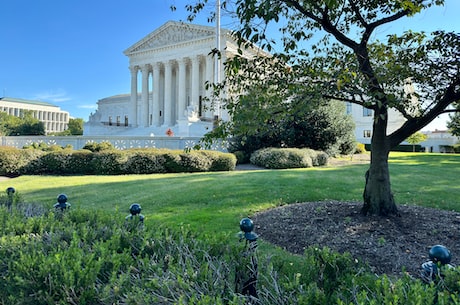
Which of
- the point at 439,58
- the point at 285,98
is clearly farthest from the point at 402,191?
the point at 285,98

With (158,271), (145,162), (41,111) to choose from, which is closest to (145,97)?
(145,162)

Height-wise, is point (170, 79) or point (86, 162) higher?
point (170, 79)

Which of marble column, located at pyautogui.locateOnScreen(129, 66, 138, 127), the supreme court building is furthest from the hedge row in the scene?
marble column, located at pyautogui.locateOnScreen(129, 66, 138, 127)

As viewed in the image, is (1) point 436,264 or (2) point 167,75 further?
(2) point 167,75

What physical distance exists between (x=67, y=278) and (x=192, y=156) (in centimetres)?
1348

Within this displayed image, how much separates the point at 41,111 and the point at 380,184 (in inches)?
4463

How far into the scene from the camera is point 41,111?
10050 cm

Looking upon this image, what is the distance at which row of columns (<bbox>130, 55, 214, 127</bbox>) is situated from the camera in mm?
43812

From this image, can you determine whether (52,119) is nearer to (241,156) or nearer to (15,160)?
(15,160)

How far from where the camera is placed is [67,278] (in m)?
1.86

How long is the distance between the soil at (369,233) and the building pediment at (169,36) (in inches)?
1504

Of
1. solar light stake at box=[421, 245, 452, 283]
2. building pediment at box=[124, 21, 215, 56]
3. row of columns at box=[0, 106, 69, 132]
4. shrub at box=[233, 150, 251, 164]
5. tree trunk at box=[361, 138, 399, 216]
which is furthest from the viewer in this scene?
row of columns at box=[0, 106, 69, 132]

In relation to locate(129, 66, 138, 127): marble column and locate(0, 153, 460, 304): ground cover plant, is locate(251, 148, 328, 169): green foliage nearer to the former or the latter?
locate(0, 153, 460, 304): ground cover plant

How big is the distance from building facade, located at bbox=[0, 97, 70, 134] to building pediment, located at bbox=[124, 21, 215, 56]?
56550 mm
